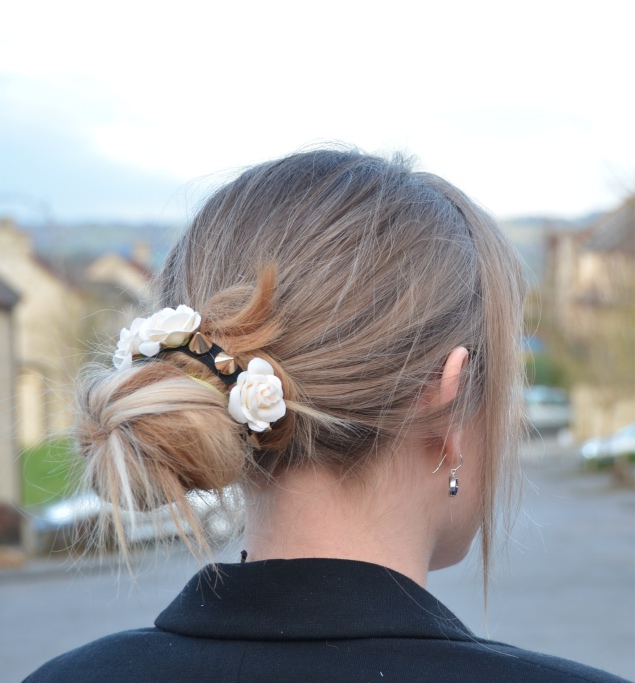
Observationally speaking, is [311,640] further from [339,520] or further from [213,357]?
[213,357]

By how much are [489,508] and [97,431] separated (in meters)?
0.56

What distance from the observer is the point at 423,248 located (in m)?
1.21

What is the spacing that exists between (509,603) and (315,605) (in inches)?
369

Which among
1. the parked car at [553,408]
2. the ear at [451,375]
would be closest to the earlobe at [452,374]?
the ear at [451,375]

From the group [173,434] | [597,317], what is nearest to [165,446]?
[173,434]

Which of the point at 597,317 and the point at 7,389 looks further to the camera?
the point at 597,317

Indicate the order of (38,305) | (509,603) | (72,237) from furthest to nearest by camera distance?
1. (38,305)
2. (72,237)
3. (509,603)

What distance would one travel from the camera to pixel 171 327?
1173 mm

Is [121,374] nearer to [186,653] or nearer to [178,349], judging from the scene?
[178,349]

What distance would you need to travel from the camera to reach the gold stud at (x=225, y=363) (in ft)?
3.81

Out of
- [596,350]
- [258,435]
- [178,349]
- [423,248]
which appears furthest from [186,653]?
[596,350]

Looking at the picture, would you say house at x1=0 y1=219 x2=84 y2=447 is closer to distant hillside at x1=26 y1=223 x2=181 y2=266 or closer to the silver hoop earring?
distant hillside at x1=26 y1=223 x2=181 y2=266

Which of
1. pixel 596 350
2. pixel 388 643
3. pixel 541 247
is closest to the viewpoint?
pixel 388 643

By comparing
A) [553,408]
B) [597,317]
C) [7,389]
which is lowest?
[553,408]
